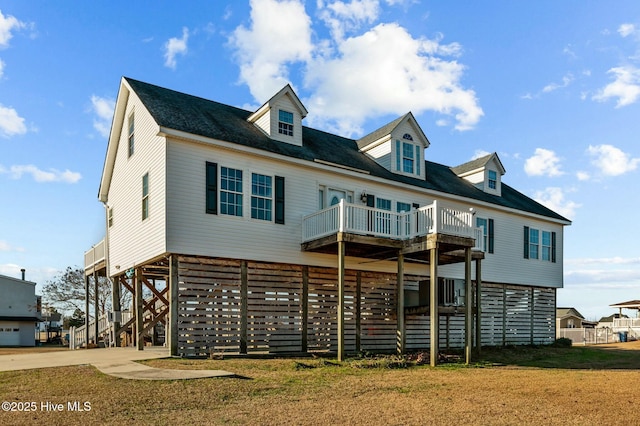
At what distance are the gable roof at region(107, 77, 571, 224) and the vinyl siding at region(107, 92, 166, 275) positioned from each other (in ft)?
2.07

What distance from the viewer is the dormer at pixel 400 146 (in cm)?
2230

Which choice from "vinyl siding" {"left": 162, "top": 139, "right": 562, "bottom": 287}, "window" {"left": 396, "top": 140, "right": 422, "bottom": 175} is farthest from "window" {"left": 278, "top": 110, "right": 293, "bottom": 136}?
"window" {"left": 396, "top": 140, "right": 422, "bottom": 175}

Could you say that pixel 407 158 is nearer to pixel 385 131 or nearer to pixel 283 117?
pixel 385 131

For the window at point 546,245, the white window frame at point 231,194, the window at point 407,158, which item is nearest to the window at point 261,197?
the white window frame at point 231,194

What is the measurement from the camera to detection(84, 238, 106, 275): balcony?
935 inches

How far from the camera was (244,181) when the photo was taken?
686 inches

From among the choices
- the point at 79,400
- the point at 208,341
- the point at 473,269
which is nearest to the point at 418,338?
the point at 473,269

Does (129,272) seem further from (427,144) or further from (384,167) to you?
(427,144)

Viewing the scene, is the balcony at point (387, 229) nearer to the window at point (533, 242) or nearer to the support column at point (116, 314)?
the support column at point (116, 314)

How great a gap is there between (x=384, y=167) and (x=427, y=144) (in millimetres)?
2399

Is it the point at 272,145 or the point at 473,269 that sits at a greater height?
the point at 272,145

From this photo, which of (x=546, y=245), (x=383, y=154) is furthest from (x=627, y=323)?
(x=383, y=154)

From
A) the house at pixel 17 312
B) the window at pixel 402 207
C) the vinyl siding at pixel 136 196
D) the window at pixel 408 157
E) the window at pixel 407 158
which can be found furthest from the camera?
the house at pixel 17 312

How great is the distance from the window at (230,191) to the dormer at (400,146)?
24.2 feet
